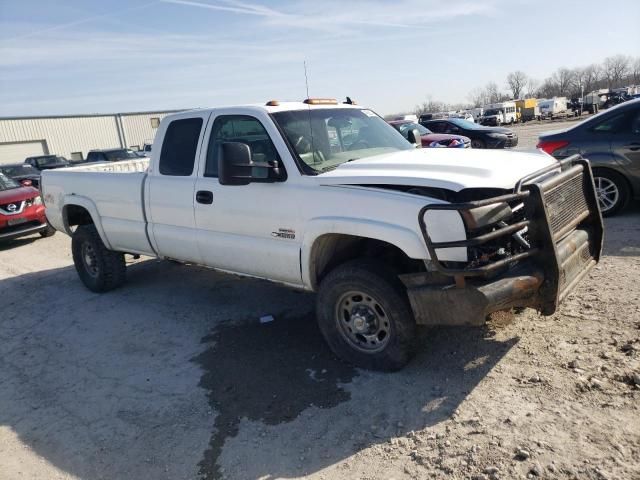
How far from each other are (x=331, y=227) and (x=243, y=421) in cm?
149

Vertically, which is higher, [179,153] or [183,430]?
[179,153]

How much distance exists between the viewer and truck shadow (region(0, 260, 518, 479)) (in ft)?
10.7

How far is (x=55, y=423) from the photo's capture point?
3.80 m

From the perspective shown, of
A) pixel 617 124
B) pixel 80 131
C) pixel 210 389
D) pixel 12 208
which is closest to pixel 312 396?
pixel 210 389

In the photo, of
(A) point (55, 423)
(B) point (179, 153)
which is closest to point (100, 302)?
(B) point (179, 153)

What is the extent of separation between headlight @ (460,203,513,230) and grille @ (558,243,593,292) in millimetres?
529

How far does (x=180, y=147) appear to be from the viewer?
17.2 ft

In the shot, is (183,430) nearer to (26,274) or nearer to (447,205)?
(447,205)

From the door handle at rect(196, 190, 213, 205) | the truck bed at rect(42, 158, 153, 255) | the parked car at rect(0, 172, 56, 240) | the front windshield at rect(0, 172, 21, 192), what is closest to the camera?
the door handle at rect(196, 190, 213, 205)

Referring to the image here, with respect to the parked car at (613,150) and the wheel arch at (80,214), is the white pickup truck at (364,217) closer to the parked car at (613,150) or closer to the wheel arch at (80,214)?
the wheel arch at (80,214)

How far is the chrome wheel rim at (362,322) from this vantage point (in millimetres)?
3932

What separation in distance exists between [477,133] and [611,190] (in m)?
15.2

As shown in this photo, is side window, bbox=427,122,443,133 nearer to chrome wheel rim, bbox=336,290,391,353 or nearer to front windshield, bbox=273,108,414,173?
front windshield, bbox=273,108,414,173

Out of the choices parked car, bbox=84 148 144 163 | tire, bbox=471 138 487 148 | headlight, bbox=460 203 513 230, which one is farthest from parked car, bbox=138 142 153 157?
headlight, bbox=460 203 513 230
